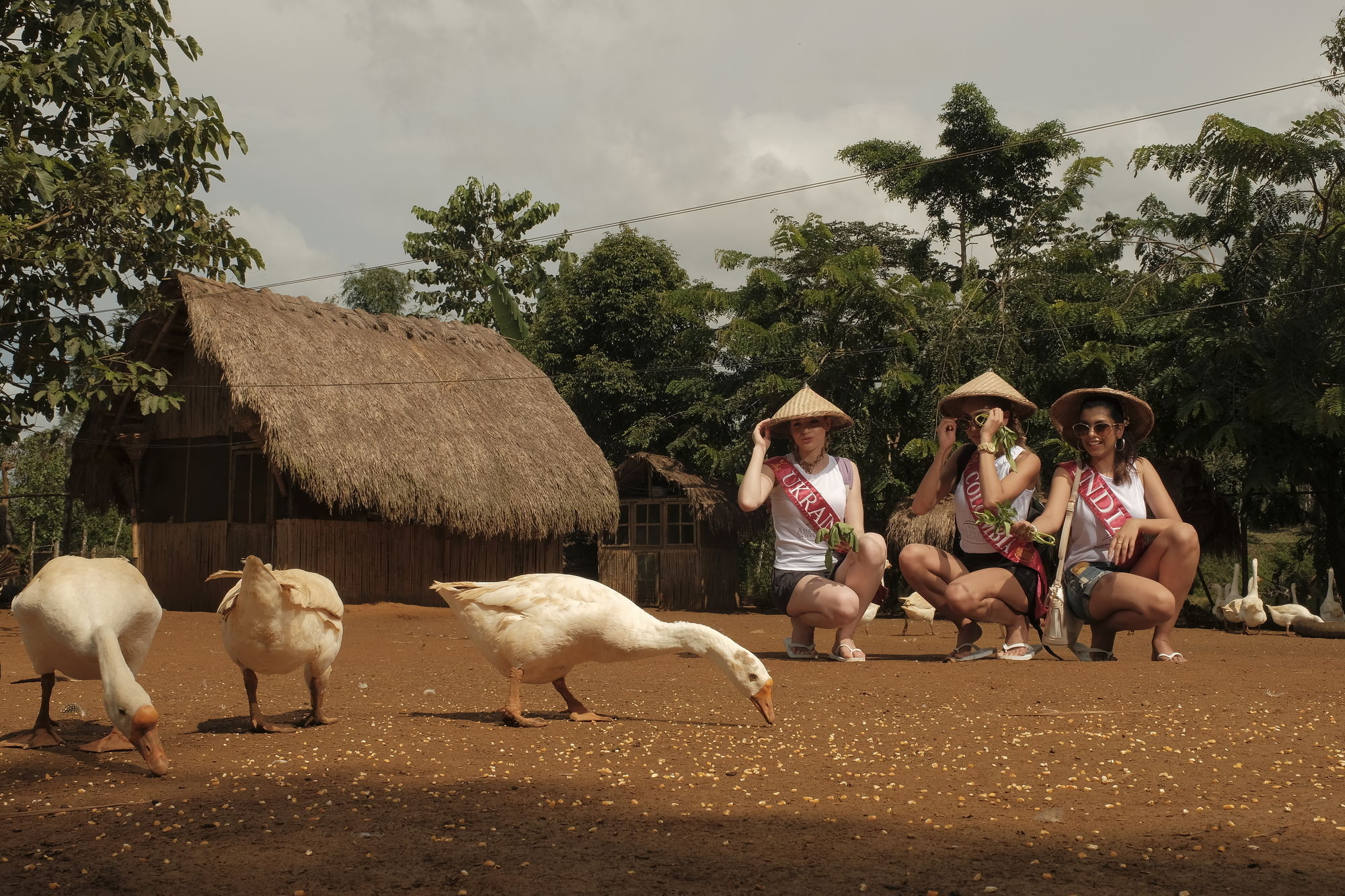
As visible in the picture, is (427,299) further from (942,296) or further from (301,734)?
(301,734)

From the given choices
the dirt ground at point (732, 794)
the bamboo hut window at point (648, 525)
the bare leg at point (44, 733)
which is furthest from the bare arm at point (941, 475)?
the bamboo hut window at point (648, 525)

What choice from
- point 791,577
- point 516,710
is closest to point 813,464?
point 791,577

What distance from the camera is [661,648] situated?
5.00 meters

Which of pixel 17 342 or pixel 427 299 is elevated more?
pixel 427 299

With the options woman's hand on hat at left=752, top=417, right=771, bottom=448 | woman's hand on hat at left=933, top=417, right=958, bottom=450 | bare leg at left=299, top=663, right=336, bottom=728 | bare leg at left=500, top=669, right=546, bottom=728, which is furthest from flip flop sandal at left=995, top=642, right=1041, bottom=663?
bare leg at left=299, top=663, right=336, bottom=728

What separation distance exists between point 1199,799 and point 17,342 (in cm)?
990

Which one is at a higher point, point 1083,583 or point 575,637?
point 1083,583

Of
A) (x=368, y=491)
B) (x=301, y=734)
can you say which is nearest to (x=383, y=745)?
(x=301, y=734)

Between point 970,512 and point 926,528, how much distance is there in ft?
30.2

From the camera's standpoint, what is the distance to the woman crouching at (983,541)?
22.9ft

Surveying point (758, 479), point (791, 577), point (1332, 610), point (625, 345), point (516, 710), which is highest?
point (625, 345)

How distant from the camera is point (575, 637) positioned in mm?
4961

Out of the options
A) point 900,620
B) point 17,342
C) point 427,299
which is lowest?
point 900,620

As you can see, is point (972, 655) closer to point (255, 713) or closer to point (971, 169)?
point (255, 713)
